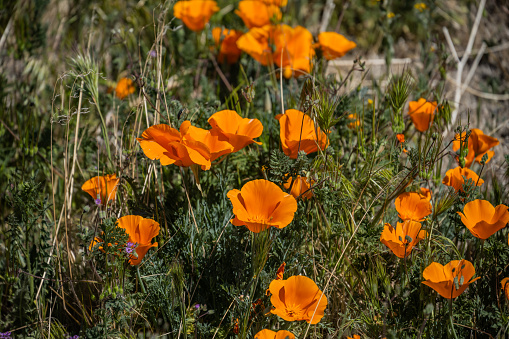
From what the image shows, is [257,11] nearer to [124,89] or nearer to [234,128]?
[124,89]

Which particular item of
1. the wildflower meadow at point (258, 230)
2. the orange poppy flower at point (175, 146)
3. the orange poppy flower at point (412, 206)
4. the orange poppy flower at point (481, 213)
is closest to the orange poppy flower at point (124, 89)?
the wildflower meadow at point (258, 230)

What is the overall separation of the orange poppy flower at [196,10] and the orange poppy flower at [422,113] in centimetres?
125

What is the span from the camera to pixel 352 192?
1760 mm

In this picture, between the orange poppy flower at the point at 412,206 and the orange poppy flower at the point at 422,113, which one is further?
the orange poppy flower at the point at 422,113

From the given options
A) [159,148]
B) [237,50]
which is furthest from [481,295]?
[237,50]

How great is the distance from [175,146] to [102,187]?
419 millimetres

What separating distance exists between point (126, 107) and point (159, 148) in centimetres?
106

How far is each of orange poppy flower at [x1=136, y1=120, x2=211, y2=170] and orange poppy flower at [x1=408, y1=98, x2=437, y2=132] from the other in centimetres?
97

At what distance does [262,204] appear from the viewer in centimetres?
144

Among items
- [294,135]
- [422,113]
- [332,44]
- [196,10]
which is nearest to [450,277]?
[294,135]

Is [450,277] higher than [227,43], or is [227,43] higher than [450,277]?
[227,43]

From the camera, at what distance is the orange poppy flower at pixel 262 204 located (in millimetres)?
1371

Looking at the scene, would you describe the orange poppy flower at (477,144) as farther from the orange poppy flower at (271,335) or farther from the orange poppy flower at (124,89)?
the orange poppy flower at (124,89)

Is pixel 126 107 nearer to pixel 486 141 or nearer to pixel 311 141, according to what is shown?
pixel 311 141
